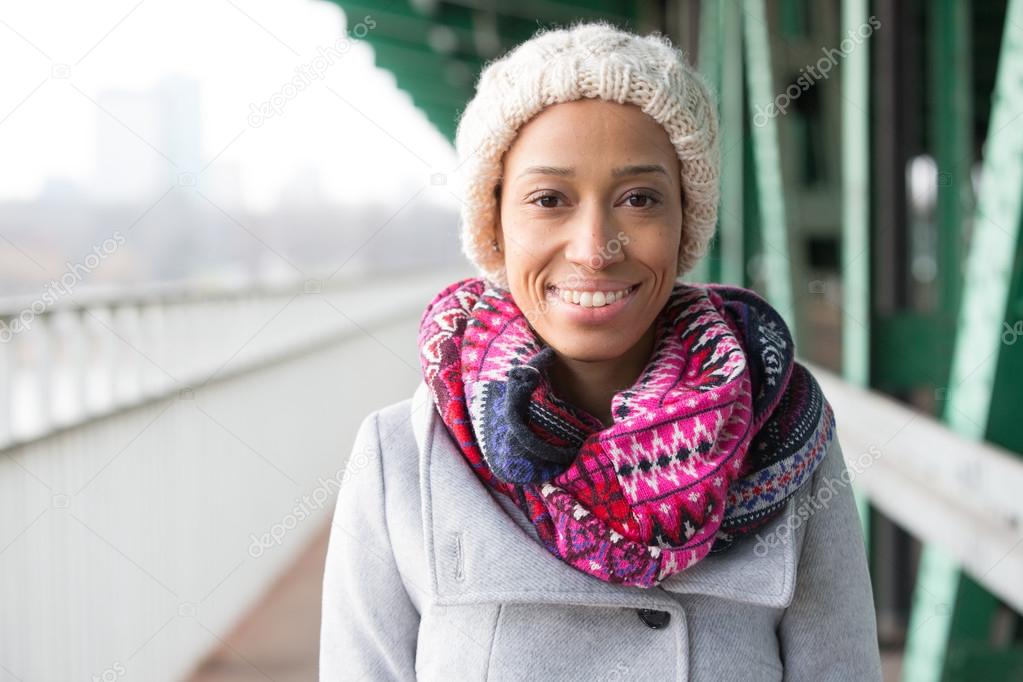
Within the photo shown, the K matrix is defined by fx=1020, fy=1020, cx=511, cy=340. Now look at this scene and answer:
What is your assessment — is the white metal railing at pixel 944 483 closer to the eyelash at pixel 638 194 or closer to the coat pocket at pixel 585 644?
A: the coat pocket at pixel 585 644

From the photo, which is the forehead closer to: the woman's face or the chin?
the woman's face

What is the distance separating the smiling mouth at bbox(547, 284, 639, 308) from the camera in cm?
146

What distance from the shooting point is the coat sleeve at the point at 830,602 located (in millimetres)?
1509

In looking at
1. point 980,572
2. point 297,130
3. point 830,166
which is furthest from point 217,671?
point 830,166

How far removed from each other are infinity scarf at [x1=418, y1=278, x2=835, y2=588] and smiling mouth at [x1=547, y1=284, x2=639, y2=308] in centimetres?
10

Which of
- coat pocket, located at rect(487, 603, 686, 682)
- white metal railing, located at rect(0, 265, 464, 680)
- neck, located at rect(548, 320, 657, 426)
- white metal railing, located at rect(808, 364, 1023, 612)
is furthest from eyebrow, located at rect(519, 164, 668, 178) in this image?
white metal railing, located at rect(0, 265, 464, 680)

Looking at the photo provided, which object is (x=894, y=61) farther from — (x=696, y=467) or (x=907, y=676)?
(x=696, y=467)

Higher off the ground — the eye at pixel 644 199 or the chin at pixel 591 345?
the eye at pixel 644 199

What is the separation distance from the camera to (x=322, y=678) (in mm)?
1647

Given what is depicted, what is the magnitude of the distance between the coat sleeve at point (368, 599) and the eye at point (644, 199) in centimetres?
54

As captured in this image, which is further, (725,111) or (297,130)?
(297,130)

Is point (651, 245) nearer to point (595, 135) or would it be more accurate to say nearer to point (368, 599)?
point (595, 135)

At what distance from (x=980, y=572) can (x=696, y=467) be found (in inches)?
39.2

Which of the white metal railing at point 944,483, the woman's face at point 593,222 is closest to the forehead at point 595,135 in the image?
the woman's face at point 593,222
